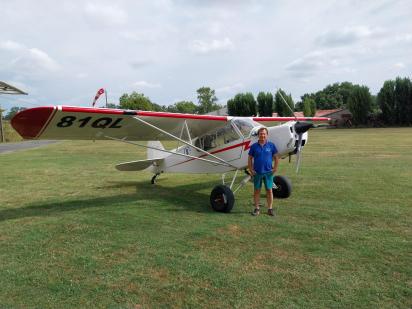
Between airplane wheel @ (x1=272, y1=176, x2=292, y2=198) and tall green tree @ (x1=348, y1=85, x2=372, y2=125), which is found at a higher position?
tall green tree @ (x1=348, y1=85, x2=372, y2=125)

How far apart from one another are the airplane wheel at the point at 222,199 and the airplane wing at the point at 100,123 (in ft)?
6.55

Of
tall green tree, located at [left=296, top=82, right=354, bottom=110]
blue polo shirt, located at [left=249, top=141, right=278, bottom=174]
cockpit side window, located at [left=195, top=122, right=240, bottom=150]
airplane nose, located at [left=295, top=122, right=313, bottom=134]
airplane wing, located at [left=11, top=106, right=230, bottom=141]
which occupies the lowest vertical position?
blue polo shirt, located at [left=249, top=141, right=278, bottom=174]

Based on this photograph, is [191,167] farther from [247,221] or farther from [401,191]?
[401,191]

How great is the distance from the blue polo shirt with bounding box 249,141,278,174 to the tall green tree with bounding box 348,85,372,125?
67.4 metres

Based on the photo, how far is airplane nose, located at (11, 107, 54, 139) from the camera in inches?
235

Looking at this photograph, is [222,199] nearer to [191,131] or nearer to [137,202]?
[137,202]

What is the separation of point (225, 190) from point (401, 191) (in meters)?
4.67

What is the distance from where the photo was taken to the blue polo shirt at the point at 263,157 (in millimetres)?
6848

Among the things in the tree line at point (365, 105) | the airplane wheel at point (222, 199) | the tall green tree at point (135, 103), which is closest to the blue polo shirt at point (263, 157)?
the airplane wheel at point (222, 199)

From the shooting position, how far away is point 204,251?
4.95 meters

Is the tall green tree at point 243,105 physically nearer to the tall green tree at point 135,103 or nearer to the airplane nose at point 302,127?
the tall green tree at point 135,103

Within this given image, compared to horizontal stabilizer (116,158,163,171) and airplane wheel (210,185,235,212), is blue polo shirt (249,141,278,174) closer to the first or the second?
airplane wheel (210,185,235,212)

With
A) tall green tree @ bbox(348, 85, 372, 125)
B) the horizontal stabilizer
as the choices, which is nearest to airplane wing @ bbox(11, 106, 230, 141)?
the horizontal stabilizer

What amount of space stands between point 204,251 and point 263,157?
8.48ft
